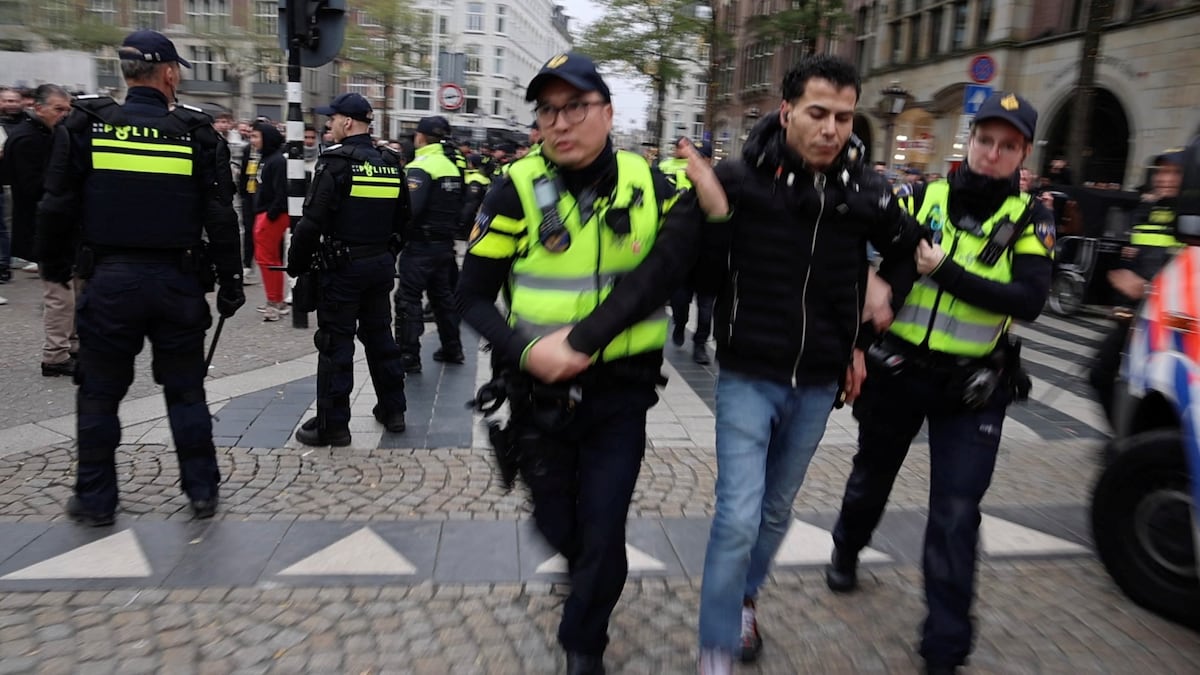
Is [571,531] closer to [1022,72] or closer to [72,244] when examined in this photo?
[72,244]

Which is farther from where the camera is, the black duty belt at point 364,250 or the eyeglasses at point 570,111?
the black duty belt at point 364,250

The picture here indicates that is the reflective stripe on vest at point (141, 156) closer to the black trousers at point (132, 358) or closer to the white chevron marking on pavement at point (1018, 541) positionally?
the black trousers at point (132, 358)

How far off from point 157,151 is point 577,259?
2348mm

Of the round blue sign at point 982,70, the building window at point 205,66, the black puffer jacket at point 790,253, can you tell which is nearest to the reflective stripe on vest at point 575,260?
the black puffer jacket at point 790,253

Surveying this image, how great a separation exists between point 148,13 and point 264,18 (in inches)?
336

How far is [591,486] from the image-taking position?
2.58 m

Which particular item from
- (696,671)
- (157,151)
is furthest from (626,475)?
(157,151)

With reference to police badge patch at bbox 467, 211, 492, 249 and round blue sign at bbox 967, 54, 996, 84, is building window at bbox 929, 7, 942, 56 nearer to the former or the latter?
round blue sign at bbox 967, 54, 996, 84

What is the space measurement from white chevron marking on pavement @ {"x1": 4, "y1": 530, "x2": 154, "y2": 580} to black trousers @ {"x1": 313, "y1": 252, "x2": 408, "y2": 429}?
153cm

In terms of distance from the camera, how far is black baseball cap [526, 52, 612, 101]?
2414mm

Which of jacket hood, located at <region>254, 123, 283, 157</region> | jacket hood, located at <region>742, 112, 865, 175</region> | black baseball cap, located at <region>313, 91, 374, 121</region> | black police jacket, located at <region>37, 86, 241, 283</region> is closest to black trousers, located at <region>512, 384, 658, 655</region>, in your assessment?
jacket hood, located at <region>742, 112, 865, 175</region>

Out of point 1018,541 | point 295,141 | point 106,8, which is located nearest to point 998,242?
point 1018,541

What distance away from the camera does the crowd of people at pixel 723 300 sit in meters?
2.48

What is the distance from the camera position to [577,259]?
2.46m
